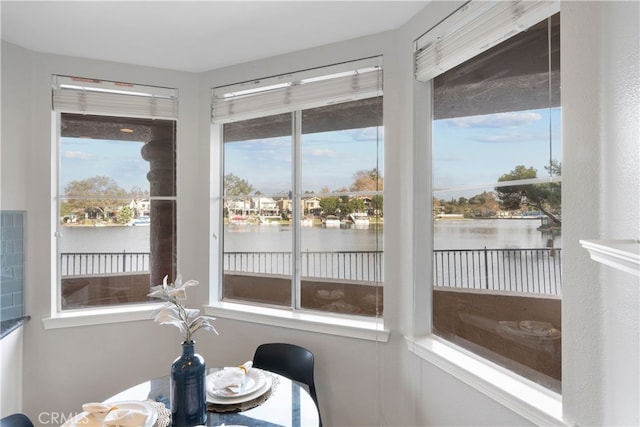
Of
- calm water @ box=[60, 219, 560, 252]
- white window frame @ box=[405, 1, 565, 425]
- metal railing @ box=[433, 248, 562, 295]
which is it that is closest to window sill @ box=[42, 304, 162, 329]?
calm water @ box=[60, 219, 560, 252]

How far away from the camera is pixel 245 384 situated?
1588 mm

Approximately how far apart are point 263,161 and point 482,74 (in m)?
1.54

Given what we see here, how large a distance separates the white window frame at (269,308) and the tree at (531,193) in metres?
0.98

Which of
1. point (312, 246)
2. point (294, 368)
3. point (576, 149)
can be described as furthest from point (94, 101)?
point (576, 149)

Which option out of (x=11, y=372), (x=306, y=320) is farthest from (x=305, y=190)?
(x=11, y=372)

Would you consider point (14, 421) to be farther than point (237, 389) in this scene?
No

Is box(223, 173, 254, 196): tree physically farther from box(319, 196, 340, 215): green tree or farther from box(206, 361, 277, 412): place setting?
box(206, 361, 277, 412): place setting

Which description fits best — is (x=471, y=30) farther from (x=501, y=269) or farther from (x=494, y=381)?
(x=494, y=381)

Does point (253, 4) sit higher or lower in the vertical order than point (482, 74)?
higher

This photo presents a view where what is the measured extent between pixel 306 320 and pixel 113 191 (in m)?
1.78

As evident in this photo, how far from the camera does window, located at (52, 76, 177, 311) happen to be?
7.99 feet

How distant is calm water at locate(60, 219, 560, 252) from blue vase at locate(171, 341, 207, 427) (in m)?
1.19

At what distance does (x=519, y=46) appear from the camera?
143cm

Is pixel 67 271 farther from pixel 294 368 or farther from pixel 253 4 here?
pixel 253 4
